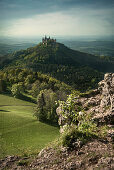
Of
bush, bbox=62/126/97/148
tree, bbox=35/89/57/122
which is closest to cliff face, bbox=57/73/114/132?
bush, bbox=62/126/97/148

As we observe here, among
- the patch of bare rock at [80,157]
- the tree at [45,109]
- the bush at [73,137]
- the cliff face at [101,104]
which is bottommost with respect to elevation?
the tree at [45,109]

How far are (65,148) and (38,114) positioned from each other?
36.5 metres

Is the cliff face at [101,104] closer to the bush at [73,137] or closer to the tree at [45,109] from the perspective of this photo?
the bush at [73,137]

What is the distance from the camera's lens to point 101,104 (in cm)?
1116

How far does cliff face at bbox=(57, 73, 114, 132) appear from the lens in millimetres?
9828

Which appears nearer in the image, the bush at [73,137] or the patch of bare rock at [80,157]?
the patch of bare rock at [80,157]

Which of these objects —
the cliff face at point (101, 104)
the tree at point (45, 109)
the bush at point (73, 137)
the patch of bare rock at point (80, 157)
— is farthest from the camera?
the tree at point (45, 109)

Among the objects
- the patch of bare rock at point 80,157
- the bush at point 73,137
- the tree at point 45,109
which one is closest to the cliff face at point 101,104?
the patch of bare rock at point 80,157

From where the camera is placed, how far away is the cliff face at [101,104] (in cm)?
983

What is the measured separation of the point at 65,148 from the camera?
8242mm

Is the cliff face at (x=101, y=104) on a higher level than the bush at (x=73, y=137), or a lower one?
higher

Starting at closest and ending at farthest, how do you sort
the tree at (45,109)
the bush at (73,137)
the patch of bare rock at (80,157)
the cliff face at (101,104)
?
the patch of bare rock at (80,157)
the bush at (73,137)
the cliff face at (101,104)
the tree at (45,109)

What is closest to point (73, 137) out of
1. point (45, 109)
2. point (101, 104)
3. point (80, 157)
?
point (80, 157)

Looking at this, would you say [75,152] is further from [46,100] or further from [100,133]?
[46,100]
